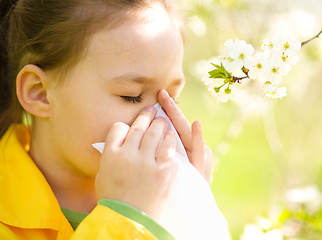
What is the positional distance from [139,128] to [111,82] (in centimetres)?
19

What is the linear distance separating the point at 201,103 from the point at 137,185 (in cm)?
332

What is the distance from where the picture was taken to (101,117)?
102 centimetres

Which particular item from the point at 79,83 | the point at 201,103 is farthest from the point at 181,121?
the point at 201,103

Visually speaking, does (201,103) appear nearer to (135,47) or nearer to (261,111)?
(261,111)

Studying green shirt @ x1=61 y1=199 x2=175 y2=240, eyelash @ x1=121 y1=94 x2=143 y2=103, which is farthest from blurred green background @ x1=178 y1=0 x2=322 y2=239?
green shirt @ x1=61 y1=199 x2=175 y2=240

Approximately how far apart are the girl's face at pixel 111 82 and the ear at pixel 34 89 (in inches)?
1.6

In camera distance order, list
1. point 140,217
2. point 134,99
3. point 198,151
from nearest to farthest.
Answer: point 140,217 → point 134,99 → point 198,151

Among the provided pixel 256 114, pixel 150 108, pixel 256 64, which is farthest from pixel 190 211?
pixel 256 114

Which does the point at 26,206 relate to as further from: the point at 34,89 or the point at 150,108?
the point at 150,108

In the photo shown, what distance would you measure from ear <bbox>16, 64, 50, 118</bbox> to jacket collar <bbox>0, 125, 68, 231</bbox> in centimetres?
21

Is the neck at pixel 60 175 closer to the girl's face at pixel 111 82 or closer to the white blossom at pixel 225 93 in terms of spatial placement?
the girl's face at pixel 111 82

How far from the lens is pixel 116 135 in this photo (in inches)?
37.6

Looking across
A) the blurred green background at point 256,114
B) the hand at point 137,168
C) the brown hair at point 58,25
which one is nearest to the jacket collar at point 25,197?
the hand at point 137,168

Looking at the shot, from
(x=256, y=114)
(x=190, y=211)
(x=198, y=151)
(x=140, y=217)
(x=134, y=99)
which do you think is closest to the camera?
(x=140, y=217)
